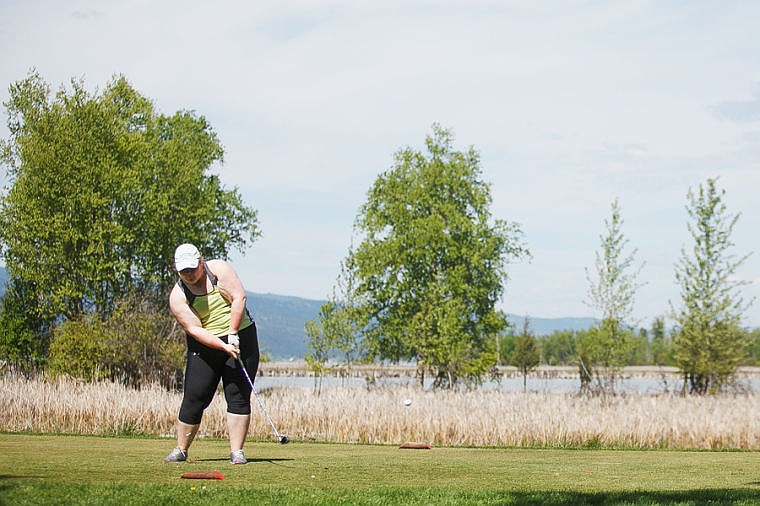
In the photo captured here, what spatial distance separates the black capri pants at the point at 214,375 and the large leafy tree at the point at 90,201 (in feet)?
93.7

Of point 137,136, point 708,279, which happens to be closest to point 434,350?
point 708,279

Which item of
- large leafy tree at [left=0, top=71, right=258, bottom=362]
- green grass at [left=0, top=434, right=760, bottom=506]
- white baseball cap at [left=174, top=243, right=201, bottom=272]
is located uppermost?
large leafy tree at [left=0, top=71, right=258, bottom=362]

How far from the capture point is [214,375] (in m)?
8.75

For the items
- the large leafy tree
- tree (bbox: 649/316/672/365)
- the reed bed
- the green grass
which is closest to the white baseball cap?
the green grass

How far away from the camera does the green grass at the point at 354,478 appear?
21.2ft

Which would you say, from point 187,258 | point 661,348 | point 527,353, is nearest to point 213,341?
point 187,258

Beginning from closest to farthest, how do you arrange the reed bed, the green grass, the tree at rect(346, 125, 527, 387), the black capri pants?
the green grass, the black capri pants, the reed bed, the tree at rect(346, 125, 527, 387)

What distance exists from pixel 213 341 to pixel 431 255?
3651cm

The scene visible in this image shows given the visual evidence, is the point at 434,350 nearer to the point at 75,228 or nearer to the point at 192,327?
the point at 75,228

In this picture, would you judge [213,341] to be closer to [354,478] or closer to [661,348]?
[354,478]

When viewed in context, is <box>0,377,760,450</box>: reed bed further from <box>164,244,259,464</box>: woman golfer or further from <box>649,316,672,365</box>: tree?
<box>649,316,672,365</box>: tree

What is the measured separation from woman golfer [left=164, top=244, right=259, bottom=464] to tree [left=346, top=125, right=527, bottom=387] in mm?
34379

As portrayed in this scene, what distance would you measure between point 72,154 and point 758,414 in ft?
87.8

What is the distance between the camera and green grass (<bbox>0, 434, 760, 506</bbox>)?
6461 mm
